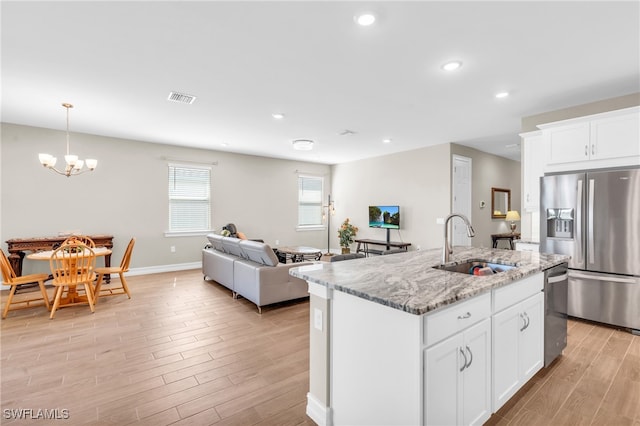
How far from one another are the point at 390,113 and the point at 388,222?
337 centimetres

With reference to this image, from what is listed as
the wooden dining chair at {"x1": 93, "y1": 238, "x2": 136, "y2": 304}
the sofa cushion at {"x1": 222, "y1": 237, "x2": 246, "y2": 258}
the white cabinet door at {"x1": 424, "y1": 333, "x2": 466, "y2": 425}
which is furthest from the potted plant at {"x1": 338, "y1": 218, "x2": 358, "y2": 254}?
the white cabinet door at {"x1": 424, "y1": 333, "x2": 466, "y2": 425}

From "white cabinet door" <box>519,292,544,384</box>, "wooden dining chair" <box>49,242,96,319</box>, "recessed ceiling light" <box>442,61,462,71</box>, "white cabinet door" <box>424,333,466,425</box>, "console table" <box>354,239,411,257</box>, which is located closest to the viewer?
"white cabinet door" <box>424,333,466,425</box>

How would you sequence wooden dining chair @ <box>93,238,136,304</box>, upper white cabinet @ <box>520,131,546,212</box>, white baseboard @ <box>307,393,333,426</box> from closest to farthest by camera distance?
white baseboard @ <box>307,393,333,426</box>, upper white cabinet @ <box>520,131,546,212</box>, wooden dining chair @ <box>93,238,136,304</box>

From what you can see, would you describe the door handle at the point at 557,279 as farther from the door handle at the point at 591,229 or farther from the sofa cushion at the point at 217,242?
the sofa cushion at the point at 217,242

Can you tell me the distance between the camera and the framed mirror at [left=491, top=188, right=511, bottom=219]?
7477mm

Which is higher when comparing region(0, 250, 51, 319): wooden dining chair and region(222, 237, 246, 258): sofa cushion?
region(222, 237, 246, 258): sofa cushion

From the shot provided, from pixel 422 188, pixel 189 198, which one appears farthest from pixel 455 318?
pixel 189 198

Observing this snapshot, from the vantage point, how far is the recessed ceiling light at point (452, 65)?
285cm

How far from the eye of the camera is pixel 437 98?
3.74 meters

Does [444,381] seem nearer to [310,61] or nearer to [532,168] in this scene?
[310,61]

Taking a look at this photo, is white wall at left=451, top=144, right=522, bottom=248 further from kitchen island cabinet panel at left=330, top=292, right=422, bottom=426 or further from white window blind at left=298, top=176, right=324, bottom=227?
kitchen island cabinet panel at left=330, top=292, right=422, bottom=426

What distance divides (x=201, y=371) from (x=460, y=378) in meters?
1.98

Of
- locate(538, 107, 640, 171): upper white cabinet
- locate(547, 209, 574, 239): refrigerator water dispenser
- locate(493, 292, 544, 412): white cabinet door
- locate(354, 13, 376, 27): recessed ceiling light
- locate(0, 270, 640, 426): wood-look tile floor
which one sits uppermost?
locate(354, 13, 376, 27): recessed ceiling light

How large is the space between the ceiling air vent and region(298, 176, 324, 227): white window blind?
4.73m
